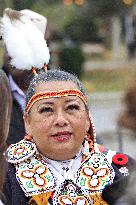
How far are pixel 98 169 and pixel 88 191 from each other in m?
0.12

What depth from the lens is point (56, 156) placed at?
302 centimetres

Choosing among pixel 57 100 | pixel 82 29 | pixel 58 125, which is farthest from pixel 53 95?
pixel 82 29

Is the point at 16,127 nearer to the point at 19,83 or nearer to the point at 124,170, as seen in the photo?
the point at 19,83

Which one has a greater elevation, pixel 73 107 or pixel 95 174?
pixel 73 107

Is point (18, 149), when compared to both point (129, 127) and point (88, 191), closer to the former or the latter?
point (88, 191)

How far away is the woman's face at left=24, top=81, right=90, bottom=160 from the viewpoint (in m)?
2.99

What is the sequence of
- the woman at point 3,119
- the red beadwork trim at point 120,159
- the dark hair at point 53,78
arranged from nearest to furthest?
the woman at point 3,119
the dark hair at point 53,78
the red beadwork trim at point 120,159

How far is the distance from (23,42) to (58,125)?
0.98 m

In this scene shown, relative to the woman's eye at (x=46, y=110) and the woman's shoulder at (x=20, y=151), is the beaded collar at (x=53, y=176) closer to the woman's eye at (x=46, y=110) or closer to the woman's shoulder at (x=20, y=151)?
the woman's shoulder at (x=20, y=151)

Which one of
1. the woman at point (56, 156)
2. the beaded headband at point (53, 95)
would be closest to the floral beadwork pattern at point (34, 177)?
the woman at point (56, 156)

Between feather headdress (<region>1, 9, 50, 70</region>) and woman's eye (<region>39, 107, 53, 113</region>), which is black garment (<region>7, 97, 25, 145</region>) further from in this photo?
woman's eye (<region>39, 107, 53, 113</region>)

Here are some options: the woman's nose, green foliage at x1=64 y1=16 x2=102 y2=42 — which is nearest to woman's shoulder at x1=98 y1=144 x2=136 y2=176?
the woman's nose

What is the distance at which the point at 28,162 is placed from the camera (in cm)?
307

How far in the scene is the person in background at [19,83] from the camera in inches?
163
